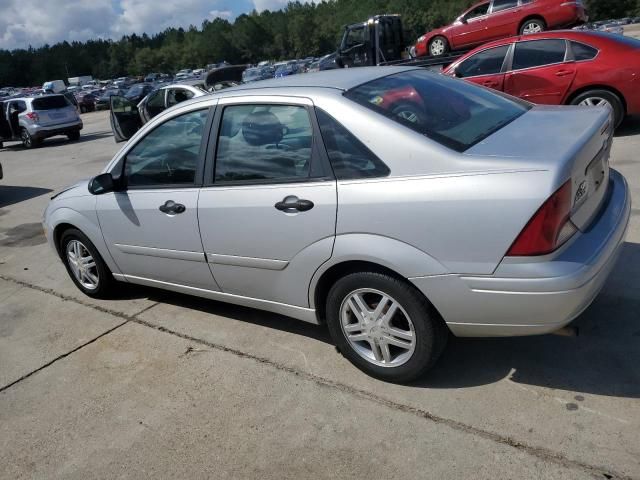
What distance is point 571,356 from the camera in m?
3.11

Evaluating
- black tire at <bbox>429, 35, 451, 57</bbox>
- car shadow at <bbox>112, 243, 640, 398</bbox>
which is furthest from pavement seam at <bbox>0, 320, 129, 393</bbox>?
black tire at <bbox>429, 35, 451, 57</bbox>

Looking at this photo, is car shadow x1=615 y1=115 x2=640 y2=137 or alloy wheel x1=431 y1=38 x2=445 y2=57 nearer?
car shadow x1=615 y1=115 x2=640 y2=137

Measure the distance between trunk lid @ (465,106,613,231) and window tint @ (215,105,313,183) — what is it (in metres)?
0.93

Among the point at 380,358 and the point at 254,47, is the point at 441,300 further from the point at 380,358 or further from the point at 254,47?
the point at 254,47

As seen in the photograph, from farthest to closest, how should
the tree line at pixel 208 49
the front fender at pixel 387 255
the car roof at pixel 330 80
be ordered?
the tree line at pixel 208 49, the car roof at pixel 330 80, the front fender at pixel 387 255

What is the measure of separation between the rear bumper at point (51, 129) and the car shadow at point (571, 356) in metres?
17.0

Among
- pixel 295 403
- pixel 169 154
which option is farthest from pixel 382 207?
pixel 169 154

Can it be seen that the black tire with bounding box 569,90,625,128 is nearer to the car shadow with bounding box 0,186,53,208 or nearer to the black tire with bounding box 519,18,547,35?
the black tire with bounding box 519,18,547,35

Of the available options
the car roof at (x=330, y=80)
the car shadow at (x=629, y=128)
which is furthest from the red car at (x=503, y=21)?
the car roof at (x=330, y=80)

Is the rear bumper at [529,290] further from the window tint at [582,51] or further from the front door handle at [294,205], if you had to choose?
the window tint at [582,51]

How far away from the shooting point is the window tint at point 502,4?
13094 millimetres

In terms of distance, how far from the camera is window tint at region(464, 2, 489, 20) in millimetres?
13625

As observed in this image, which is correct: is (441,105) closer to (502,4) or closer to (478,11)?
(502,4)

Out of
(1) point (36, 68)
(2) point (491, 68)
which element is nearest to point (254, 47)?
(1) point (36, 68)
